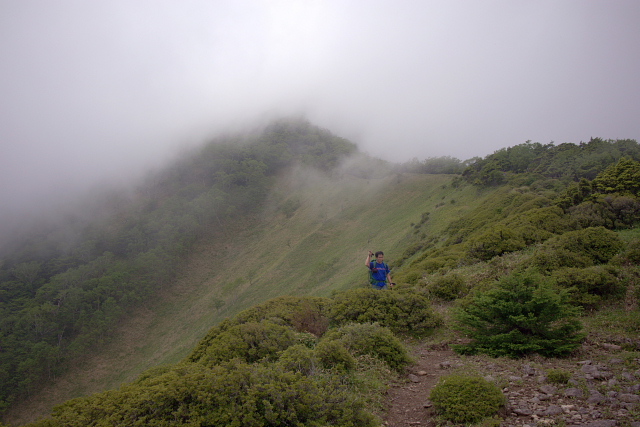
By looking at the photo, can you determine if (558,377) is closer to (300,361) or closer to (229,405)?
(300,361)

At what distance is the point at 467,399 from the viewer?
463 cm

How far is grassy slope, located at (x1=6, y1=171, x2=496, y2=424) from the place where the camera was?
3378 centimetres

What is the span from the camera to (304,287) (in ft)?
112

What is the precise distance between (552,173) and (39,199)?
343 ft

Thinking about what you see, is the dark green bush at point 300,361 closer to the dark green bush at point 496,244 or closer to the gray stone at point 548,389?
the gray stone at point 548,389

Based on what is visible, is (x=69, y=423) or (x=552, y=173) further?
(x=552, y=173)

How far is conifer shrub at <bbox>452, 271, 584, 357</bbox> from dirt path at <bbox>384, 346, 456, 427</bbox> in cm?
61

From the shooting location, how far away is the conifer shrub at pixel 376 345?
259 inches

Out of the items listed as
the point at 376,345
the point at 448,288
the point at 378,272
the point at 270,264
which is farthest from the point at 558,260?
the point at 270,264

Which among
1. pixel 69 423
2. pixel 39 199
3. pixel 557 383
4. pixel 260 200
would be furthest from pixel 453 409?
pixel 39 199

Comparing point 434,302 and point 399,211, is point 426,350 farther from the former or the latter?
point 399,211

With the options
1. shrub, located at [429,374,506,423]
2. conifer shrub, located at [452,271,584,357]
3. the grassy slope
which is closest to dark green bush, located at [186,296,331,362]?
conifer shrub, located at [452,271,584,357]

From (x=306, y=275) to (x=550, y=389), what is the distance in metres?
32.9

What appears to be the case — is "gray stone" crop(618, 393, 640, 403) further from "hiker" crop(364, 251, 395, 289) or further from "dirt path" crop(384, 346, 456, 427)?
"hiker" crop(364, 251, 395, 289)
